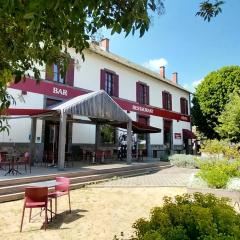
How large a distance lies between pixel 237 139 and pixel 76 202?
2006 cm

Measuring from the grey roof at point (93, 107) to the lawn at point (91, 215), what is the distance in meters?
3.94

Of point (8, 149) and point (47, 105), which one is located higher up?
point (47, 105)

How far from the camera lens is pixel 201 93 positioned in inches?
1177

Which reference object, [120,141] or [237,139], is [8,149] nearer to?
[120,141]

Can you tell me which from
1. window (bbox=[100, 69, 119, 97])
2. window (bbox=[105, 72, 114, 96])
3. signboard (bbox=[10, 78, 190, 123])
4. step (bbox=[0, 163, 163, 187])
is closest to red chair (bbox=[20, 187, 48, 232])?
step (bbox=[0, 163, 163, 187])

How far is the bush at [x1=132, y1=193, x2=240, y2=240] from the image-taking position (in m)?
2.78

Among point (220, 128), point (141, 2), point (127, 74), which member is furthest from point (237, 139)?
point (141, 2)

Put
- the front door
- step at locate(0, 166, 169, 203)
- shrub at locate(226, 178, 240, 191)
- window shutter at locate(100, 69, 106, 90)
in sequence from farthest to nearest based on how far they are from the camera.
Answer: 1. window shutter at locate(100, 69, 106, 90)
2. the front door
3. step at locate(0, 166, 169, 203)
4. shrub at locate(226, 178, 240, 191)

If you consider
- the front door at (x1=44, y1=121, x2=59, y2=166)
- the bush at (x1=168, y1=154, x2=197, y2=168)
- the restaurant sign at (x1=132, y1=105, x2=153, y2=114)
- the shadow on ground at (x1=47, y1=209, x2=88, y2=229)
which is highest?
the restaurant sign at (x1=132, y1=105, x2=153, y2=114)

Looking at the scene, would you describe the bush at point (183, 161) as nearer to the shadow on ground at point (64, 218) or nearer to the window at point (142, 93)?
the window at point (142, 93)

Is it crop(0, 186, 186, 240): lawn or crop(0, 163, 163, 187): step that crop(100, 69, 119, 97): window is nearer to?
crop(0, 163, 163, 187): step

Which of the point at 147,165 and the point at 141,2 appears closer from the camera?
the point at 141,2

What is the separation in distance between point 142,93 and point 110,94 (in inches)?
161

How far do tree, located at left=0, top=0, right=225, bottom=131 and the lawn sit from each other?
12.8 feet
